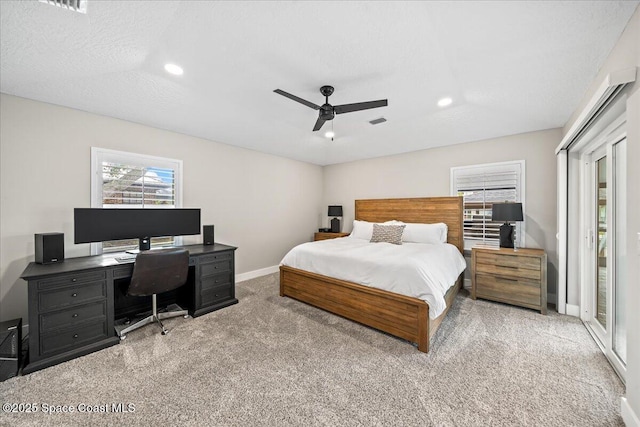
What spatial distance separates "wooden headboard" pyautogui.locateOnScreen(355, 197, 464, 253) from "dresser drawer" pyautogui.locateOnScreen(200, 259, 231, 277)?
2.96 meters

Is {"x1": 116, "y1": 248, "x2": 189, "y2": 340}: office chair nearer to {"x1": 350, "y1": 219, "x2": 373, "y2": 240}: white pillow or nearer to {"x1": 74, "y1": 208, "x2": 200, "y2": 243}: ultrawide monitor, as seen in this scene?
{"x1": 74, "y1": 208, "x2": 200, "y2": 243}: ultrawide monitor

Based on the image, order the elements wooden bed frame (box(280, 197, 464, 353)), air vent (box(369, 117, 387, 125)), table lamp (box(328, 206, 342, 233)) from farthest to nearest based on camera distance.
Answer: table lamp (box(328, 206, 342, 233))
air vent (box(369, 117, 387, 125))
wooden bed frame (box(280, 197, 464, 353))

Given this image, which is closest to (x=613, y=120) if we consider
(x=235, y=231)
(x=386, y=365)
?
(x=386, y=365)

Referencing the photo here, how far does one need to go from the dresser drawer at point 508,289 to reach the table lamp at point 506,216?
546 mm

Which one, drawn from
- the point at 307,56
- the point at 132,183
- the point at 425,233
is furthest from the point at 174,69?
the point at 425,233

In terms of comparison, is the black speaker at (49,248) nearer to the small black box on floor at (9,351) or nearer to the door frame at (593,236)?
the small black box on floor at (9,351)

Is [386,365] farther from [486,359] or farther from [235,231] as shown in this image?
[235,231]

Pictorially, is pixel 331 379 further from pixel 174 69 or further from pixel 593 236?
pixel 593 236

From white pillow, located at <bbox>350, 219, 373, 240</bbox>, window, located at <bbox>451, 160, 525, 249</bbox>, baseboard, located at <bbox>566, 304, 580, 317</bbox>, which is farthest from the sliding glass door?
white pillow, located at <bbox>350, 219, 373, 240</bbox>

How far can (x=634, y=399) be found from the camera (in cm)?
147

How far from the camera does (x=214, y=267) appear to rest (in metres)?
3.35

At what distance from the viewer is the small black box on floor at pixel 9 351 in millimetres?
1948

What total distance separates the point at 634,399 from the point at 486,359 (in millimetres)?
853

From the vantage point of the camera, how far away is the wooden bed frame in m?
2.41
